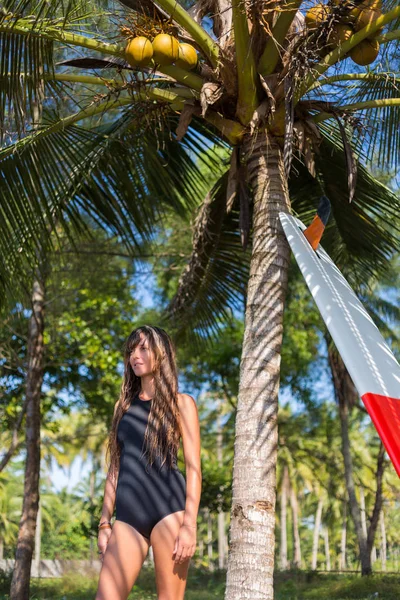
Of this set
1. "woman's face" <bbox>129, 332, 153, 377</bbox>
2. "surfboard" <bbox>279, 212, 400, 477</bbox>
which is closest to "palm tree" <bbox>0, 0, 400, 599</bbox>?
"surfboard" <bbox>279, 212, 400, 477</bbox>

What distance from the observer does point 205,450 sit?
26734 mm

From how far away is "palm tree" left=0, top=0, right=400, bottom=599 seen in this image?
3.80 metres

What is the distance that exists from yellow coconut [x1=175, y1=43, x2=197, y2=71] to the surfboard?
3.42 ft

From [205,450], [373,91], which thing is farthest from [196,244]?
[205,450]

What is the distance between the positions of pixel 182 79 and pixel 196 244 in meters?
3.08

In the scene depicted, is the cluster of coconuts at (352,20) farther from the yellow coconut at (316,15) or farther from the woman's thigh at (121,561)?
the woman's thigh at (121,561)

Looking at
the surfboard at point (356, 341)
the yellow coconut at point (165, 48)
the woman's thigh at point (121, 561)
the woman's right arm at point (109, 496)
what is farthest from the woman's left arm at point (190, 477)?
the yellow coconut at point (165, 48)

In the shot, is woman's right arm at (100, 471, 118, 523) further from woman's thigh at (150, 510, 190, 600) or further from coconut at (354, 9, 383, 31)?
coconut at (354, 9, 383, 31)

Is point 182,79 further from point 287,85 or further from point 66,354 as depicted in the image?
point 66,354

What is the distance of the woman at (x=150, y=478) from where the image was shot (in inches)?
109

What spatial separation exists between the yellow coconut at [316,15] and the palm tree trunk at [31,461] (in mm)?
4938

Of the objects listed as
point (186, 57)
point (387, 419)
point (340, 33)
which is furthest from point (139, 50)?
point (387, 419)

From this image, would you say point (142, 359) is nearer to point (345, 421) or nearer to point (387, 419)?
point (387, 419)

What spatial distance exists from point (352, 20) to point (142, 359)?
7.91 feet
